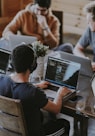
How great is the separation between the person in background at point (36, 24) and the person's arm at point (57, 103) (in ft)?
4.91

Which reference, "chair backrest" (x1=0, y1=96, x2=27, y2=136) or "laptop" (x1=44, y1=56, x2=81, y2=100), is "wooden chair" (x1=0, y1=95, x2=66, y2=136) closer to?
"chair backrest" (x1=0, y1=96, x2=27, y2=136)

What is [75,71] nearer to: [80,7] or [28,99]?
[28,99]

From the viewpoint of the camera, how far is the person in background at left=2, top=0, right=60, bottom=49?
363cm

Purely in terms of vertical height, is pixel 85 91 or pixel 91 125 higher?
pixel 85 91

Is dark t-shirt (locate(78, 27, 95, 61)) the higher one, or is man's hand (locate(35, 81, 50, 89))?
dark t-shirt (locate(78, 27, 95, 61))

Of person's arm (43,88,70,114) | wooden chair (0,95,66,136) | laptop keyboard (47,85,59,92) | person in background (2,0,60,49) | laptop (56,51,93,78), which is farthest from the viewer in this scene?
person in background (2,0,60,49)

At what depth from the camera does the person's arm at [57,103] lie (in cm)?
205

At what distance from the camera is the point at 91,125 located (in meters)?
3.15

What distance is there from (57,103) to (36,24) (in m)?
1.82

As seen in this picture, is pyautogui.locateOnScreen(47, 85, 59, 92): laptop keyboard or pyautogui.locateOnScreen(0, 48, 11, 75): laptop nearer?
pyautogui.locateOnScreen(47, 85, 59, 92): laptop keyboard

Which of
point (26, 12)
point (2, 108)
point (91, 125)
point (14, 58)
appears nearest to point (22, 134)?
point (2, 108)

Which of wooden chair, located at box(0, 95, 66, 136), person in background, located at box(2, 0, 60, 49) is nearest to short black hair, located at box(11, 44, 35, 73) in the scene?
wooden chair, located at box(0, 95, 66, 136)

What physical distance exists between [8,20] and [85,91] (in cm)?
315

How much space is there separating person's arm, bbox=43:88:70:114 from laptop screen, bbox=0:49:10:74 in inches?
22.9
